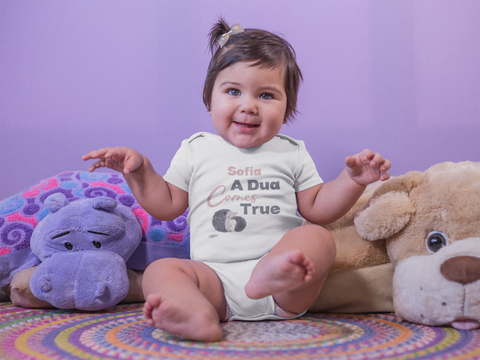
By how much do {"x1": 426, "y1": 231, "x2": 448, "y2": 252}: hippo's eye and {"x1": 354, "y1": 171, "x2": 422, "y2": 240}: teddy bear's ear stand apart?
0.16ft

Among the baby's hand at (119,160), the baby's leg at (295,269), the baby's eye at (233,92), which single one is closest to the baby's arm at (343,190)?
the baby's leg at (295,269)

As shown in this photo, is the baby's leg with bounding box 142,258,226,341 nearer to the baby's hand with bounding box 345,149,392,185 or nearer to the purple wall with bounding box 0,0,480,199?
the baby's hand with bounding box 345,149,392,185

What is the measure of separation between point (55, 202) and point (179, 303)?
1.53 ft

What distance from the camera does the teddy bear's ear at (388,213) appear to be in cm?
80

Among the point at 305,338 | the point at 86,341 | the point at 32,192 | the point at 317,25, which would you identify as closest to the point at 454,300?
the point at 305,338

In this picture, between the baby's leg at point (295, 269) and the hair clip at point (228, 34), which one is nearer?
the baby's leg at point (295, 269)

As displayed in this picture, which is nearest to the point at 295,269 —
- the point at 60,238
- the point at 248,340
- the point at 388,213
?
the point at 248,340

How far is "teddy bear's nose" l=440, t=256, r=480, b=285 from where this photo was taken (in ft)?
2.23

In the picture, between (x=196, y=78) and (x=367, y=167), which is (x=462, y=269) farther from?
(x=196, y=78)

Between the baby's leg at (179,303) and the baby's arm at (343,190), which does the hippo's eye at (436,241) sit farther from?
the baby's leg at (179,303)

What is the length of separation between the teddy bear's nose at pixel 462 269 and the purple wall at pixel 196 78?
80 cm

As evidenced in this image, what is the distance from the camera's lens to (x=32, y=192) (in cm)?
106

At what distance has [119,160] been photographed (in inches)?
32.6

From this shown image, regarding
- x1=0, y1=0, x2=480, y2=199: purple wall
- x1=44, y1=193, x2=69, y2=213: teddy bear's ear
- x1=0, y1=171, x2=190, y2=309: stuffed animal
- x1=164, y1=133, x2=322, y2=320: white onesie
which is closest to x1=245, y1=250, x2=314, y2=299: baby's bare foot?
x1=164, y1=133, x2=322, y2=320: white onesie
